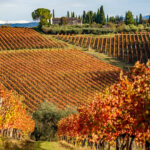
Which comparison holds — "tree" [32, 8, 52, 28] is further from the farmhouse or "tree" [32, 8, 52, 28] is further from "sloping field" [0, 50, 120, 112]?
"sloping field" [0, 50, 120, 112]

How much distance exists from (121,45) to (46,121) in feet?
170

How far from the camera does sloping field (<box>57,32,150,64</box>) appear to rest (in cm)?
7506

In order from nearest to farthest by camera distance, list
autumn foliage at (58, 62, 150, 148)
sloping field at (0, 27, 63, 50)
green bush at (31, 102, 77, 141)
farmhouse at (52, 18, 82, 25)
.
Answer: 1. autumn foliage at (58, 62, 150, 148)
2. green bush at (31, 102, 77, 141)
3. sloping field at (0, 27, 63, 50)
4. farmhouse at (52, 18, 82, 25)

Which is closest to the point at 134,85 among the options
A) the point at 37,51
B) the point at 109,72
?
the point at 109,72

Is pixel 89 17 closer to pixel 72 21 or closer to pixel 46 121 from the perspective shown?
pixel 72 21

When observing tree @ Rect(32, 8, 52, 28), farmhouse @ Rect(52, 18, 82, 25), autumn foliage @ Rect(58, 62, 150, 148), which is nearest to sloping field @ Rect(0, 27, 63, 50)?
tree @ Rect(32, 8, 52, 28)

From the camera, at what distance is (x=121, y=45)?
83.9 m

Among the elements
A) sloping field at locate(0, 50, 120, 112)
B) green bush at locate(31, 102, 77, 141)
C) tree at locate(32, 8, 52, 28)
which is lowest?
green bush at locate(31, 102, 77, 141)

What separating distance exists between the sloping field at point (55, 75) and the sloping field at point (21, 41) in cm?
564

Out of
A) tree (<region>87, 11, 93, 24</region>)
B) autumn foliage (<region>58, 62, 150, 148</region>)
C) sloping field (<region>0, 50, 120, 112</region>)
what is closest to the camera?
autumn foliage (<region>58, 62, 150, 148</region>)

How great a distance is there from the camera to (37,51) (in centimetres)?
7131

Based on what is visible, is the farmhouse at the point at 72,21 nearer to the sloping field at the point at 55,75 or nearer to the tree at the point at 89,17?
the tree at the point at 89,17

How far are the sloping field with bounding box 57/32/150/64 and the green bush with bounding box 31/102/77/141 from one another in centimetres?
3876

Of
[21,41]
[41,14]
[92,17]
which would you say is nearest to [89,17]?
[92,17]
